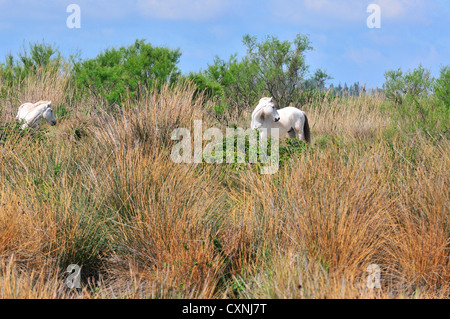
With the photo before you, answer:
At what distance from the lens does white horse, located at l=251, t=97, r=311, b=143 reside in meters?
8.50

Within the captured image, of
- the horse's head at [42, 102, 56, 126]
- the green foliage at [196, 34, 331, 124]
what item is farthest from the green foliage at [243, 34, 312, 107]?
the horse's head at [42, 102, 56, 126]

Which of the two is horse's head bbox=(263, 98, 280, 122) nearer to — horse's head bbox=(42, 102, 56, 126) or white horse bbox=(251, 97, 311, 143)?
white horse bbox=(251, 97, 311, 143)

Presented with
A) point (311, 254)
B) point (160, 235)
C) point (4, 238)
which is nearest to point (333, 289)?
point (311, 254)

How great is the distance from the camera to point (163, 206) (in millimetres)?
4387

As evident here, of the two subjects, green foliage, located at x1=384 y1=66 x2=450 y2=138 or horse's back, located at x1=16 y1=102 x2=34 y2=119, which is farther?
horse's back, located at x1=16 y1=102 x2=34 y2=119

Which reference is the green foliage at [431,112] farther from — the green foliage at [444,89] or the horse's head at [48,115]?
the horse's head at [48,115]

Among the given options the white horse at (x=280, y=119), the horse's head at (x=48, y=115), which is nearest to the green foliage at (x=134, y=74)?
the horse's head at (x=48, y=115)

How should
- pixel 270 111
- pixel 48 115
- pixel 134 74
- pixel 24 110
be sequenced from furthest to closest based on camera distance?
pixel 134 74 → pixel 24 110 → pixel 48 115 → pixel 270 111

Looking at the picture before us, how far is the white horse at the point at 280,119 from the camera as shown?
850cm

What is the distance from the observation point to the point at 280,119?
30.5 feet

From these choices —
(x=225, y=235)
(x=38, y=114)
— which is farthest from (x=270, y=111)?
(x=38, y=114)

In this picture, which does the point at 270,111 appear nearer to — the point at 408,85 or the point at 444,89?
the point at 444,89
